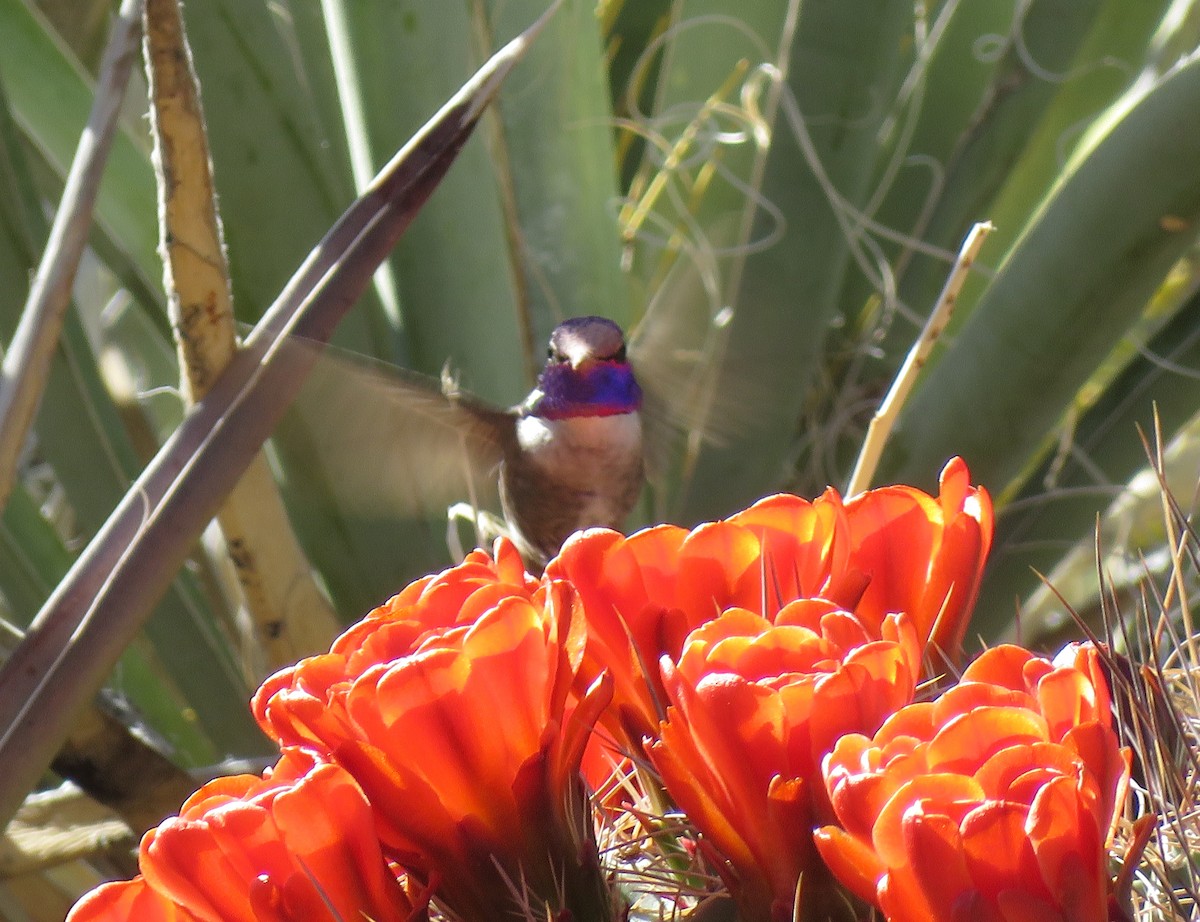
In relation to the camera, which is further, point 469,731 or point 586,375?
point 586,375

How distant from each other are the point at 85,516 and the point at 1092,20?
1.30 meters

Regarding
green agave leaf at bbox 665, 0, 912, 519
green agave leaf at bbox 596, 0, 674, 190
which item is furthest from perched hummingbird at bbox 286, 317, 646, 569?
green agave leaf at bbox 596, 0, 674, 190

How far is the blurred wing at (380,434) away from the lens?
4.34 feet

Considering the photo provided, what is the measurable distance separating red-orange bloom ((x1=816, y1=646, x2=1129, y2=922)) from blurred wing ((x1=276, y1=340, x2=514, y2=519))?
89 centimetres

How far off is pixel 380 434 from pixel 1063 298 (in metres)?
0.70

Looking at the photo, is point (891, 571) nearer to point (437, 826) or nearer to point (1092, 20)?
point (437, 826)

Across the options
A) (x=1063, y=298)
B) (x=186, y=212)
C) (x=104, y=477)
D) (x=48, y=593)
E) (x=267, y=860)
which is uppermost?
(x=186, y=212)

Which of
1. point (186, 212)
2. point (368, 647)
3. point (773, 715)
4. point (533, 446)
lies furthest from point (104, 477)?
point (773, 715)

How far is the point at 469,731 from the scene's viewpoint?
1.44 ft

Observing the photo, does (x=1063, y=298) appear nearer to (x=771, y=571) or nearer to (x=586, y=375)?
(x=586, y=375)

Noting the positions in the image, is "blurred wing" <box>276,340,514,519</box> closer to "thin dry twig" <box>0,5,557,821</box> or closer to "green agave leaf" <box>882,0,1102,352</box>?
"thin dry twig" <box>0,5,557,821</box>

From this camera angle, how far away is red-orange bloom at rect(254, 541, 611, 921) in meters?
0.43

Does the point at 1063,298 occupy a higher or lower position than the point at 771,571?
lower

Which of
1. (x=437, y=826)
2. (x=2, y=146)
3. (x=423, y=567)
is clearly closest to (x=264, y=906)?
(x=437, y=826)
